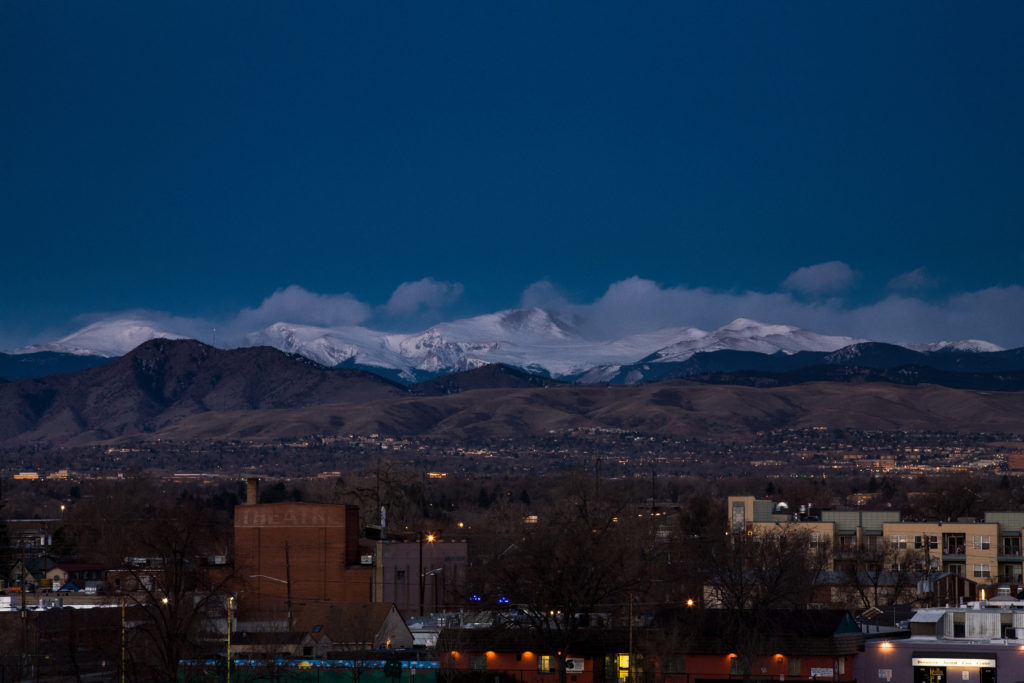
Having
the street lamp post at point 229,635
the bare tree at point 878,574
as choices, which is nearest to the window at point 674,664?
the street lamp post at point 229,635

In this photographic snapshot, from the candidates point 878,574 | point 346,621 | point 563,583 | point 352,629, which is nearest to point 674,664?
point 563,583

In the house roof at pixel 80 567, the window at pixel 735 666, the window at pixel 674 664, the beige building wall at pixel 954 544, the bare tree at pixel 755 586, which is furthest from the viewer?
the house roof at pixel 80 567

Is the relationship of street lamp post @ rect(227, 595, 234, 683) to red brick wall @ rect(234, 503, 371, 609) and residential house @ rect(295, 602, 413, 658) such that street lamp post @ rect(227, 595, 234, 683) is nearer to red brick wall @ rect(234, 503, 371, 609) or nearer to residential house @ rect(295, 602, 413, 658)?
residential house @ rect(295, 602, 413, 658)

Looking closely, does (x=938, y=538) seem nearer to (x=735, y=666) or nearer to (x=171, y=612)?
(x=735, y=666)

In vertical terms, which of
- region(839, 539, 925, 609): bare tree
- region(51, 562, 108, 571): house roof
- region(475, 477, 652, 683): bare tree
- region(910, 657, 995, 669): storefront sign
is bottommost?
region(910, 657, 995, 669): storefront sign

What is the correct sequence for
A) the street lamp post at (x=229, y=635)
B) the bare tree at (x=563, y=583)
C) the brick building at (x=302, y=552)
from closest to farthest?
the street lamp post at (x=229, y=635) → the bare tree at (x=563, y=583) → the brick building at (x=302, y=552)

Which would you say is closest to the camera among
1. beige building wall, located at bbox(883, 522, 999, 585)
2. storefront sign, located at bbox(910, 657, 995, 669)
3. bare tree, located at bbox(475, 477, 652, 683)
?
storefront sign, located at bbox(910, 657, 995, 669)

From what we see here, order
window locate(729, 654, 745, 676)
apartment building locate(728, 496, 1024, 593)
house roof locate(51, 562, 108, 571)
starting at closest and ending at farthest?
window locate(729, 654, 745, 676) → apartment building locate(728, 496, 1024, 593) → house roof locate(51, 562, 108, 571)

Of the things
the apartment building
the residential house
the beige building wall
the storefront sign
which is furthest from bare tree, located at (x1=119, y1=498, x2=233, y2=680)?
the beige building wall

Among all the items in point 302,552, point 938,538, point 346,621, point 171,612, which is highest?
point 302,552

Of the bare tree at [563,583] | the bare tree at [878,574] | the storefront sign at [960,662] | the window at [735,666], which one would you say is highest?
the bare tree at [563,583]

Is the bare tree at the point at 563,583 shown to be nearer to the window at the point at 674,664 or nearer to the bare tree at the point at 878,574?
the window at the point at 674,664

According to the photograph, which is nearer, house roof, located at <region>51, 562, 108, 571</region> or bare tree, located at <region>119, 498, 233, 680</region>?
bare tree, located at <region>119, 498, 233, 680</region>

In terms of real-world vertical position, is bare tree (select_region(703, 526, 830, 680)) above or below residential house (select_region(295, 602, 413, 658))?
above
